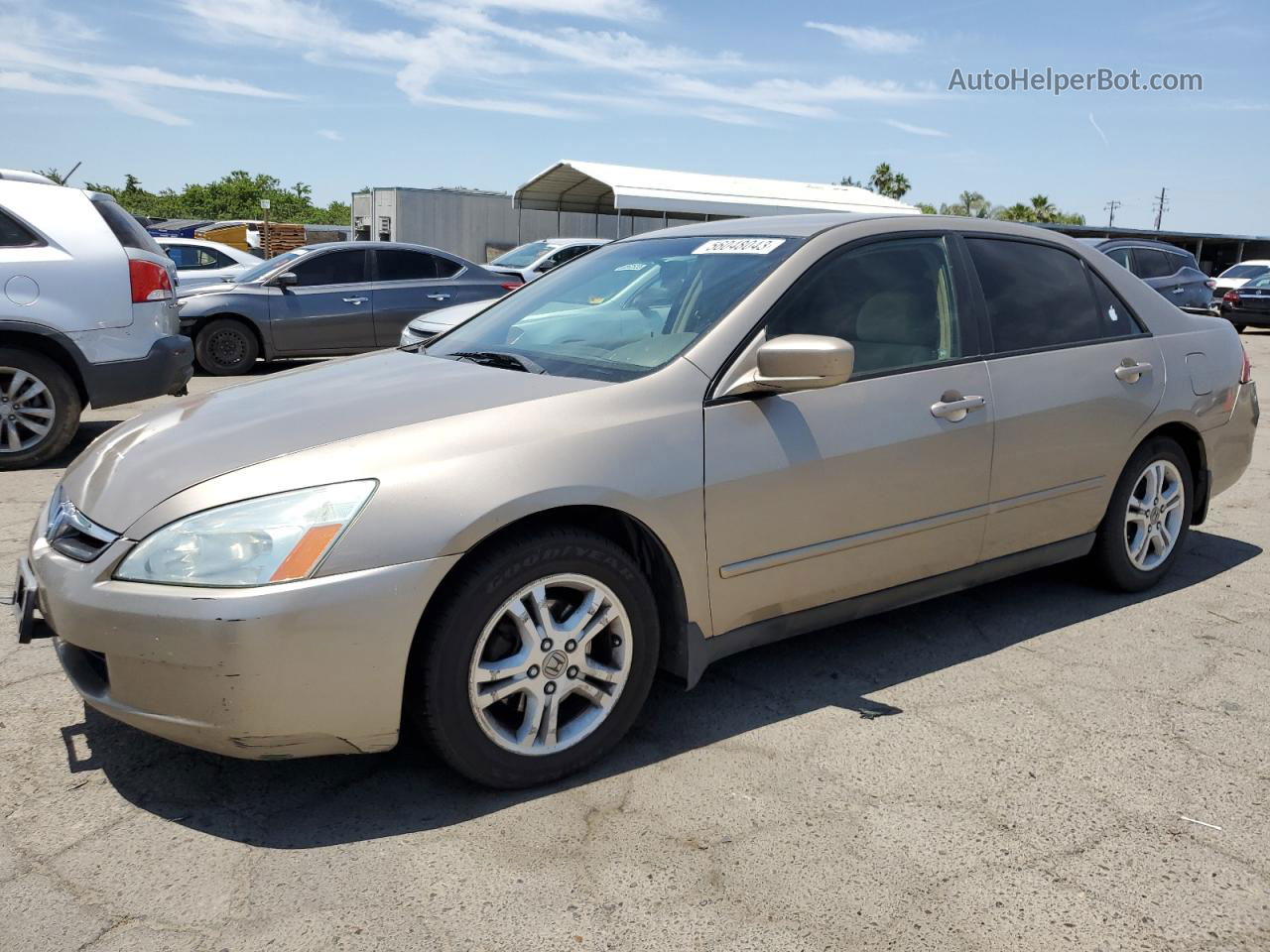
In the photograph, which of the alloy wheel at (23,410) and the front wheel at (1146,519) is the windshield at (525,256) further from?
the front wheel at (1146,519)

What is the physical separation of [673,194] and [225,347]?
18164 millimetres

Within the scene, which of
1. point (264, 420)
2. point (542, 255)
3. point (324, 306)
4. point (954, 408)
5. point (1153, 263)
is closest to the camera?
point (264, 420)

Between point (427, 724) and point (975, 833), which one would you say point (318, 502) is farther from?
point (975, 833)

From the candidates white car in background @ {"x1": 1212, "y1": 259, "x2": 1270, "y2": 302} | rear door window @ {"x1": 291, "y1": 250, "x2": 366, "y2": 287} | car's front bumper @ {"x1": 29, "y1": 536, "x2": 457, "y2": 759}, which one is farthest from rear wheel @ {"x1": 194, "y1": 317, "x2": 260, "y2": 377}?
white car in background @ {"x1": 1212, "y1": 259, "x2": 1270, "y2": 302}

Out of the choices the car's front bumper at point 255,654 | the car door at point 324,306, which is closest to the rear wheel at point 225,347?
the car door at point 324,306

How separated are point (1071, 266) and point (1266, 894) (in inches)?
102

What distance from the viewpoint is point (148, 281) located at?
6.95 m

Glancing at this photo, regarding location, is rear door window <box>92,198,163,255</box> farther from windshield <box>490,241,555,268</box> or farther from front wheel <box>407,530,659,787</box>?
windshield <box>490,241,555,268</box>

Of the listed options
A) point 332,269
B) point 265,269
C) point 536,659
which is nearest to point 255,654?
point 536,659

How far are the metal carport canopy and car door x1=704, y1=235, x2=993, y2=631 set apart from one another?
24.0 m

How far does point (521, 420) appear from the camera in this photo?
2936 millimetres

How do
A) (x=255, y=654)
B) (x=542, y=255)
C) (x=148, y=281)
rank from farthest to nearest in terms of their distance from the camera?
(x=542, y=255) < (x=148, y=281) < (x=255, y=654)

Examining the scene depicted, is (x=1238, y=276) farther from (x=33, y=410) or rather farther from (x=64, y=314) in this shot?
(x=33, y=410)

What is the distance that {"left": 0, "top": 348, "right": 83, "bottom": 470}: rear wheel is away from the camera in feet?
22.1
